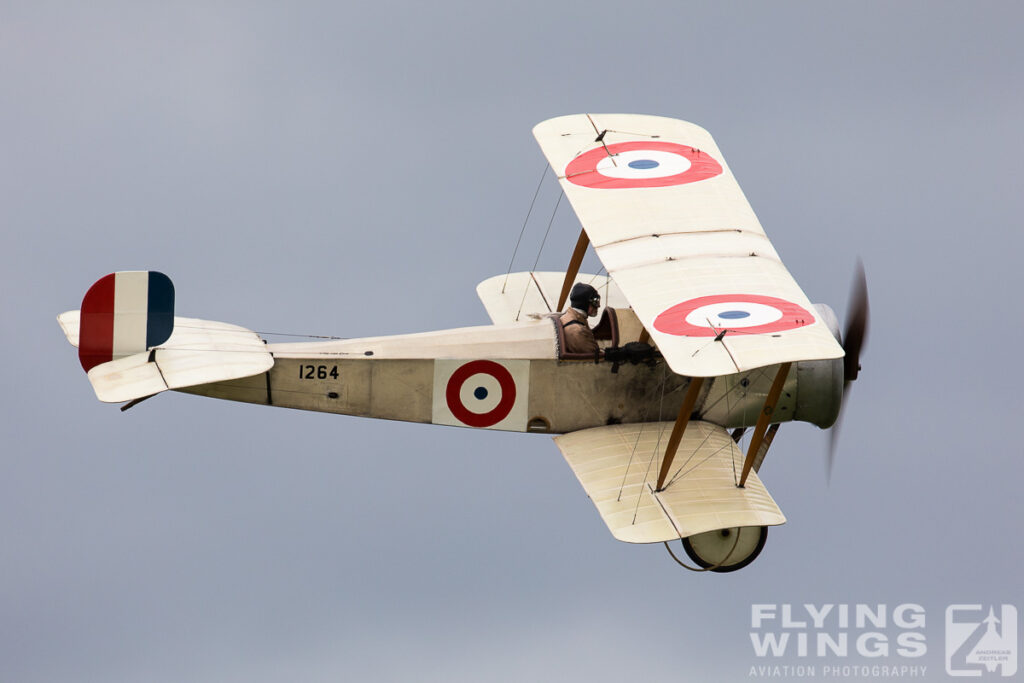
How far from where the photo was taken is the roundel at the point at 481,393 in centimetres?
2088

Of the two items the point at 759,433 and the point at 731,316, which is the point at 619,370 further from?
the point at 731,316

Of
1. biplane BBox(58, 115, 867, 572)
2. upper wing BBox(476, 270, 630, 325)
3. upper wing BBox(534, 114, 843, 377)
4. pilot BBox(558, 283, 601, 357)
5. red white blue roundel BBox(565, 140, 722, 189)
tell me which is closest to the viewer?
upper wing BBox(534, 114, 843, 377)

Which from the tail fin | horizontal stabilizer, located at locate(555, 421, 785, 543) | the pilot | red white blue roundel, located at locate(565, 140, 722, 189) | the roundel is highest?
red white blue roundel, located at locate(565, 140, 722, 189)

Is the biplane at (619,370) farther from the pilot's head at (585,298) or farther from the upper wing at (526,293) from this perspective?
the upper wing at (526,293)

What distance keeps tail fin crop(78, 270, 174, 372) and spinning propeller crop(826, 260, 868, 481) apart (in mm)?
6598

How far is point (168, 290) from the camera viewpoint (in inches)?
803

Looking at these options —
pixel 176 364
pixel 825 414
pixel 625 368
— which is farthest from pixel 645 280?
pixel 176 364

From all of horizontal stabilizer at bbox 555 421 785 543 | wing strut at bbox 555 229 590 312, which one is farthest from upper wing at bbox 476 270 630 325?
horizontal stabilizer at bbox 555 421 785 543

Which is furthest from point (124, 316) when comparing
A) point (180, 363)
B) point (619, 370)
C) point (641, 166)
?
point (641, 166)

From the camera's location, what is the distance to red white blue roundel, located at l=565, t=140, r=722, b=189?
866 inches

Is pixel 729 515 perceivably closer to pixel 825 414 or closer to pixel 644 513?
pixel 644 513

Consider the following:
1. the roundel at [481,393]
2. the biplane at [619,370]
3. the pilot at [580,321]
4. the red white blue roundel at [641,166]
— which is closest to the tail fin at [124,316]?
the biplane at [619,370]

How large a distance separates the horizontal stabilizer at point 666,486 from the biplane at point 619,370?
0.06ft

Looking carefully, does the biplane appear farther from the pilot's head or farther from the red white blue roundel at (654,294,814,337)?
the pilot's head
